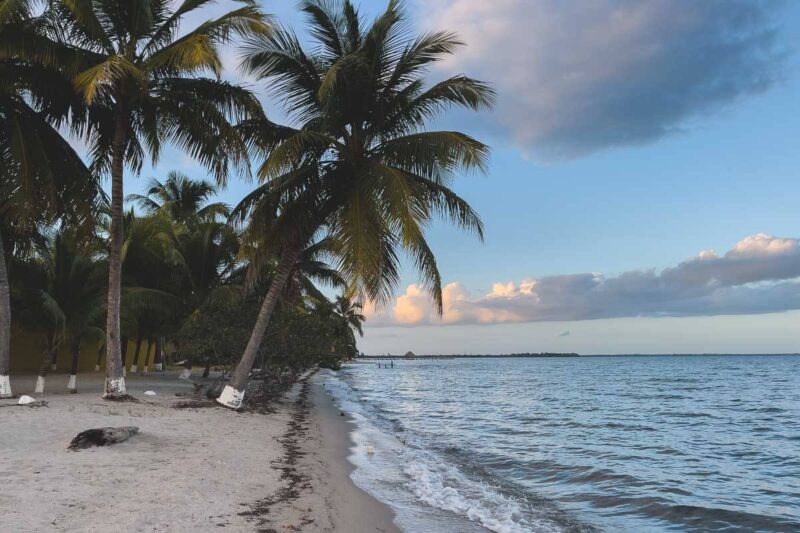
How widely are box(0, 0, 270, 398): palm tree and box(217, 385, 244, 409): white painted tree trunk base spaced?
2366 millimetres

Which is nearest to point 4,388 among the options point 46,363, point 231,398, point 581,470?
point 46,363

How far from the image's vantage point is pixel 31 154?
12.3 metres

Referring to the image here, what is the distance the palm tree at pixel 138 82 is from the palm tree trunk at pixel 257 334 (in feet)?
8.19

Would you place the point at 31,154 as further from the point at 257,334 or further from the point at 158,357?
the point at 158,357

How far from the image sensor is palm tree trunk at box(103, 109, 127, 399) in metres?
12.4

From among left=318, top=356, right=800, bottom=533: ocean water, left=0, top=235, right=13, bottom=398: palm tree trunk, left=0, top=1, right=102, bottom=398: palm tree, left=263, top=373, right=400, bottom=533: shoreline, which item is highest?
left=0, top=1, right=102, bottom=398: palm tree

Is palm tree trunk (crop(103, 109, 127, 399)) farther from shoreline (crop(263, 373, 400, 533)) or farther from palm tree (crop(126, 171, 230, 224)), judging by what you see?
palm tree (crop(126, 171, 230, 224))

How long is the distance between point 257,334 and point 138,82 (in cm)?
620

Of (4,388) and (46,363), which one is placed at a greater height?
(46,363)

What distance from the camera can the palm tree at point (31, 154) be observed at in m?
11.8

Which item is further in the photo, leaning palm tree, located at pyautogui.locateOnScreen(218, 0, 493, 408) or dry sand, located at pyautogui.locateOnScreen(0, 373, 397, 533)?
leaning palm tree, located at pyautogui.locateOnScreen(218, 0, 493, 408)

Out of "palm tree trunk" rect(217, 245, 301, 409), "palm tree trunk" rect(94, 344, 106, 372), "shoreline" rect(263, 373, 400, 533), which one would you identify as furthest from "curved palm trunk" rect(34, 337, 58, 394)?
"palm tree trunk" rect(94, 344, 106, 372)

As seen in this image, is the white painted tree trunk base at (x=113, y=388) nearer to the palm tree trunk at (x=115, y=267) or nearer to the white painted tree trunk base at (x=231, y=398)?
the palm tree trunk at (x=115, y=267)

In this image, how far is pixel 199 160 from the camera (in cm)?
1375
